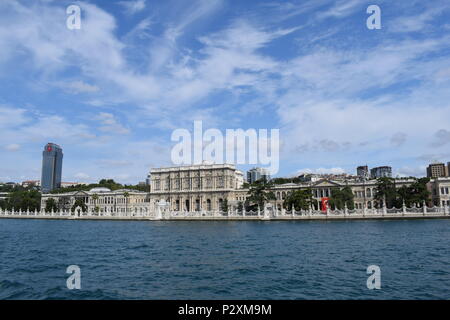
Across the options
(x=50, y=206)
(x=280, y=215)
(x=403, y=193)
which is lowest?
(x=280, y=215)

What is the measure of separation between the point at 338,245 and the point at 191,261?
1069 centimetres

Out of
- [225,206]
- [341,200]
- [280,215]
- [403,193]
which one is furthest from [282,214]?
[225,206]

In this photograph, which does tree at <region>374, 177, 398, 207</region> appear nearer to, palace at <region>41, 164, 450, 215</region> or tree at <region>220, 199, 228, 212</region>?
palace at <region>41, 164, 450, 215</region>

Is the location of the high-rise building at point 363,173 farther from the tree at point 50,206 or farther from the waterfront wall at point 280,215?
the tree at point 50,206

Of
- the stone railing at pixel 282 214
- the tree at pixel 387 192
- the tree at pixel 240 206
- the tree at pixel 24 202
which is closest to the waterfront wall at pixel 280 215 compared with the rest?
the stone railing at pixel 282 214

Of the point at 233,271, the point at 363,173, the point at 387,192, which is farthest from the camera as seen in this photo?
the point at 363,173

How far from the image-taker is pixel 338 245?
2512 centimetres

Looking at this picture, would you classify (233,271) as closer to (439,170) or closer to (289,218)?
(289,218)

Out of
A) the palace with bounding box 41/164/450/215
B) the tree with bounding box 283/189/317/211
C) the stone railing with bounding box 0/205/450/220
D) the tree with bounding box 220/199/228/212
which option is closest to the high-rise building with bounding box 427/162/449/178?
the palace with bounding box 41/164/450/215

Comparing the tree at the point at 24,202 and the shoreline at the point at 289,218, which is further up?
the tree at the point at 24,202

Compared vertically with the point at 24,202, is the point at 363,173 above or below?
above

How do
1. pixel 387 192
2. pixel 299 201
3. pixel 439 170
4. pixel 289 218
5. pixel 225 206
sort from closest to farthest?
pixel 289 218, pixel 299 201, pixel 387 192, pixel 225 206, pixel 439 170

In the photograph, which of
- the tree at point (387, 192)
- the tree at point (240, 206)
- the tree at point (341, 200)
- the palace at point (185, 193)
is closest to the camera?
the tree at point (387, 192)
